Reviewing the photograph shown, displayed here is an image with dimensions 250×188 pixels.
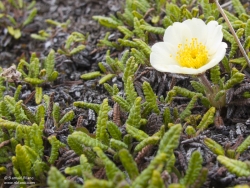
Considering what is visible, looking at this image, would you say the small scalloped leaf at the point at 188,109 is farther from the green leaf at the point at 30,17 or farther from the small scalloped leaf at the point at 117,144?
the green leaf at the point at 30,17

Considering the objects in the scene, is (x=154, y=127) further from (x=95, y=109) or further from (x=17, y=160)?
(x=17, y=160)

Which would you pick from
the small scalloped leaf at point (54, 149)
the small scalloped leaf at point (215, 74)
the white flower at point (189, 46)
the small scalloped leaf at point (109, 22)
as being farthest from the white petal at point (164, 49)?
the small scalloped leaf at point (109, 22)

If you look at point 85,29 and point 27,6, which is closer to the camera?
point 85,29

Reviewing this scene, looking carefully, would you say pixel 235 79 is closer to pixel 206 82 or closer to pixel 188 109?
pixel 206 82

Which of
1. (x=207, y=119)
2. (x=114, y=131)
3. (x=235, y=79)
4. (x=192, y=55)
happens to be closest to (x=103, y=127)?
(x=114, y=131)

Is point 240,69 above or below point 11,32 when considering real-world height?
below

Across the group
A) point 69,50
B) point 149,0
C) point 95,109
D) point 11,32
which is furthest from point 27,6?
point 95,109
